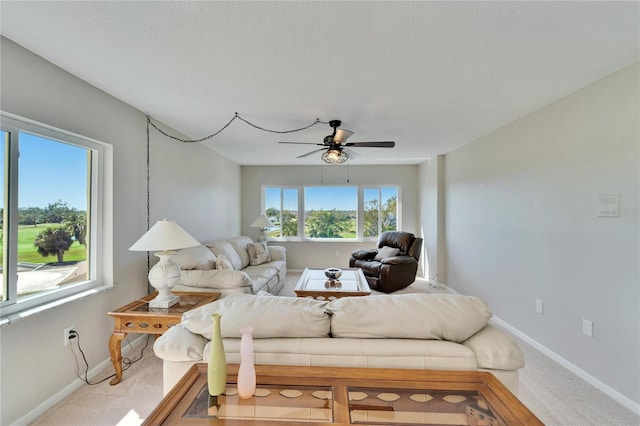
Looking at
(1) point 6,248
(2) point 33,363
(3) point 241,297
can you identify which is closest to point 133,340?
(2) point 33,363

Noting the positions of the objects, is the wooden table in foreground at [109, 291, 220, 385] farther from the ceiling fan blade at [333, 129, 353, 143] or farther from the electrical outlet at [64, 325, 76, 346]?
the ceiling fan blade at [333, 129, 353, 143]

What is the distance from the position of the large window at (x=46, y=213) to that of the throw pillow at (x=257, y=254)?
2230mm

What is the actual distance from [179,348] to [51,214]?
5.68 ft

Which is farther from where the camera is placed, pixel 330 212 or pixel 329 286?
pixel 330 212

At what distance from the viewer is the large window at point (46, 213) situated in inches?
69.1

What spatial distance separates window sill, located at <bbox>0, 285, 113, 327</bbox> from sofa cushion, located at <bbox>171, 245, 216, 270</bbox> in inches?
25.9

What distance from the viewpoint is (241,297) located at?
1.37 metres

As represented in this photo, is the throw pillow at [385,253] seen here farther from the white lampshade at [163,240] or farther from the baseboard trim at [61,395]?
the baseboard trim at [61,395]

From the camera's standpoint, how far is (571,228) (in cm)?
241

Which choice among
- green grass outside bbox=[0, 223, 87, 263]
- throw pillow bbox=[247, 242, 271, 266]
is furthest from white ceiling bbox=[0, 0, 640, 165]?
throw pillow bbox=[247, 242, 271, 266]

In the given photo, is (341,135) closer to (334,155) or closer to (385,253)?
(334,155)

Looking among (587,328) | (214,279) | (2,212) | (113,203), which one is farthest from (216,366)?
(587,328)

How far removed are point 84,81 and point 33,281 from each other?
155cm

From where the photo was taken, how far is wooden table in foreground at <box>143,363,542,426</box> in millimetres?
916
